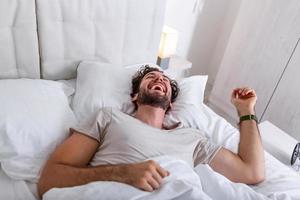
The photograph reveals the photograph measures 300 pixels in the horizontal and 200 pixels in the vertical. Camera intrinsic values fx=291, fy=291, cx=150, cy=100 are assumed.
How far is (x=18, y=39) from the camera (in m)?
1.43

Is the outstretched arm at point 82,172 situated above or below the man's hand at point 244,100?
below

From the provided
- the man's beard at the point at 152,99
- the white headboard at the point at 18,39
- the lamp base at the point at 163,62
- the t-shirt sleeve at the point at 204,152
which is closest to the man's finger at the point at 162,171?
the t-shirt sleeve at the point at 204,152

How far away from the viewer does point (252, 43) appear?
2551 mm

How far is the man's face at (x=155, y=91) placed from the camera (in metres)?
1.45

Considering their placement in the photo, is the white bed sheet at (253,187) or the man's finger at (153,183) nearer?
the man's finger at (153,183)

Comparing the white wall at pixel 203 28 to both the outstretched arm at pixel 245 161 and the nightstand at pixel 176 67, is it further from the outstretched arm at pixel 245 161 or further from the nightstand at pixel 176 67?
the outstretched arm at pixel 245 161

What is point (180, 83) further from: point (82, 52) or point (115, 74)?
point (82, 52)

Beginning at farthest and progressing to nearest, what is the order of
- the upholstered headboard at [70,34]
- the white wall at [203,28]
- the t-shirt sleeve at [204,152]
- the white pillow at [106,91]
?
the white wall at [203,28] < the white pillow at [106,91] < the upholstered headboard at [70,34] < the t-shirt sleeve at [204,152]

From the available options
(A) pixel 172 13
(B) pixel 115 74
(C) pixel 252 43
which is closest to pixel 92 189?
(B) pixel 115 74

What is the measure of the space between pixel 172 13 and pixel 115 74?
1.06m

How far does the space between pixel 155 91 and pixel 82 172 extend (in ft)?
1.93

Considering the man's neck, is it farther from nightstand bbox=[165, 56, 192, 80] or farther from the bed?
nightstand bbox=[165, 56, 192, 80]

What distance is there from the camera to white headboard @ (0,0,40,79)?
136 centimetres

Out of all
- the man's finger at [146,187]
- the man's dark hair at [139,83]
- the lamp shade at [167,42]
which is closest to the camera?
the man's finger at [146,187]
